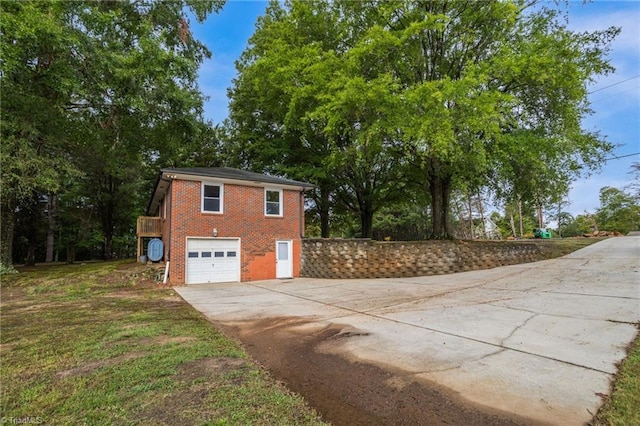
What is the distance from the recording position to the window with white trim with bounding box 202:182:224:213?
13039 mm

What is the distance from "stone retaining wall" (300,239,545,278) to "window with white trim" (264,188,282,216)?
3.03 metres

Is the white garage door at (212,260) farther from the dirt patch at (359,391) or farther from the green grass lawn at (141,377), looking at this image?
the dirt patch at (359,391)

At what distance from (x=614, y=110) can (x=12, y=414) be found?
23.4 metres

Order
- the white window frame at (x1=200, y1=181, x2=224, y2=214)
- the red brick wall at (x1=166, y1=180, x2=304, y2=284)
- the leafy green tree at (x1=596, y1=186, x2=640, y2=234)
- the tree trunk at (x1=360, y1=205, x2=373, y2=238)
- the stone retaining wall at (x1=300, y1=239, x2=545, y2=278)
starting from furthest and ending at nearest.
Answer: the leafy green tree at (x1=596, y1=186, x2=640, y2=234) < the tree trunk at (x1=360, y1=205, x2=373, y2=238) < the stone retaining wall at (x1=300, y1=239, x2=545, y2=278) < the white window frame at (x1=200, y1=181, x2=224, y2=214) < the red brick wall at (x1=166, y1=180, x2=304, y2=284)

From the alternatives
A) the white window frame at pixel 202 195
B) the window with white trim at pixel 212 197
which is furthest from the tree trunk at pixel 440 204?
the window with white trim at pixel 212 197

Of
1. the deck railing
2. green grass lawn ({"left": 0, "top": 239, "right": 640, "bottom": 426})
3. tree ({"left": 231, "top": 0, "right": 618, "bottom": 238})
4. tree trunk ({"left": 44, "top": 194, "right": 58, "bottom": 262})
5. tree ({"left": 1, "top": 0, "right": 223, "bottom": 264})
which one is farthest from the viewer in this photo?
tree trunk ({"left": 44, "top": 194, "right": 58, "bottom": 262})

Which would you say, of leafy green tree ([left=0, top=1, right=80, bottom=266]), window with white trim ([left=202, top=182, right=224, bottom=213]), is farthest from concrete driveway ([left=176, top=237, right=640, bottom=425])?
leafy green tree ([left=0, top=1, right=80, bottom=266])

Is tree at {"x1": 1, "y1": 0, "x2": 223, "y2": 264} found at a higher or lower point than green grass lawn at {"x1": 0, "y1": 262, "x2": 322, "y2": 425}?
higher

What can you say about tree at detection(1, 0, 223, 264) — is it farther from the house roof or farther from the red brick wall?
the red brick wall

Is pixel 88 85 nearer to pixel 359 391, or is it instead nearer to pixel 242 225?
pixel 242 225

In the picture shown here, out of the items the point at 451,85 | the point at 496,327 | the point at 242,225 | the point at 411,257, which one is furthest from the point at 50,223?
the point at 496,327

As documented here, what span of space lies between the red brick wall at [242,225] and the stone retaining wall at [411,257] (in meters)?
2.29

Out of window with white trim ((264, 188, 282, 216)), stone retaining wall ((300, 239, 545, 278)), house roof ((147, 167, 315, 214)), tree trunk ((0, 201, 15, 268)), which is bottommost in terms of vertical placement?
stone retaining wall ((300, 239, 545, 278))

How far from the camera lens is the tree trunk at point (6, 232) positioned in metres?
13.6
